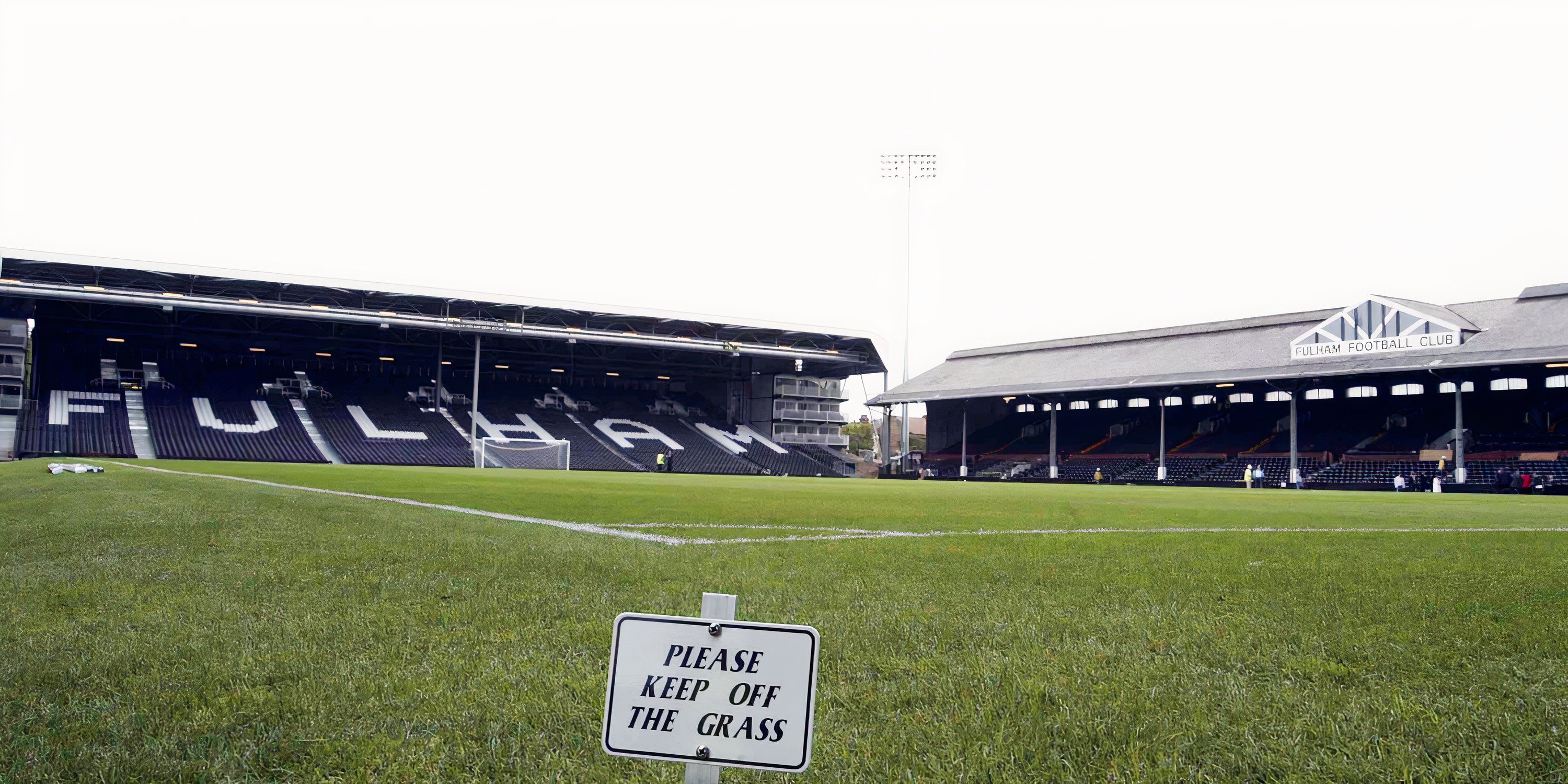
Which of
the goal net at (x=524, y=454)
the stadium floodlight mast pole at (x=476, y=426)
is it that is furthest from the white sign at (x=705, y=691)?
the goal net at (x=524, y=454)

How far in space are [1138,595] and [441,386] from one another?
150 feet

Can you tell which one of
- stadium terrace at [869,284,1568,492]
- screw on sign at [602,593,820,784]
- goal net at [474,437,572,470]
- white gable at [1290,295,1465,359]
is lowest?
goal net at [474,437,572,470]

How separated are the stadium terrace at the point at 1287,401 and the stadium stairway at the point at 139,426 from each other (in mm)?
32282

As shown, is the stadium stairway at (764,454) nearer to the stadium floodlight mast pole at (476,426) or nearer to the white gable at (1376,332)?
the stadium floodlight mast pole at (476,426)

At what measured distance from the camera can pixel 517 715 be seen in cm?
271

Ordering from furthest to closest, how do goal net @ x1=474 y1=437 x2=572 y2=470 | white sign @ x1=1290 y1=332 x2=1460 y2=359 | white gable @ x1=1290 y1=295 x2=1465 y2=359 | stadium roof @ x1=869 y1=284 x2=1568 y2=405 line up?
goal net @ x1=474 y1=437 x2=572 y2=470, white gable @ x1=1290 y1=295 x2=1465 y2=359, white sign @ x1=1290 y1=332 x2=1460 y2=359, stadium roof @ x1=869 y1=284 x2=1568 y2=405

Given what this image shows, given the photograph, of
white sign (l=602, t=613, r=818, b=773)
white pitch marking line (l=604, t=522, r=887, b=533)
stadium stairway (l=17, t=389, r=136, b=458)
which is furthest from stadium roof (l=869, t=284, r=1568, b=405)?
white sign (l=602, t=613, r=818, b=773)

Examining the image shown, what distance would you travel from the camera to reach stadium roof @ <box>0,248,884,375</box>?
36.9 metres

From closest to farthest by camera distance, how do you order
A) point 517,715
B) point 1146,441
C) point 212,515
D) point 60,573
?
point 517,715
point 60,573
point 212,515
point 1146,441

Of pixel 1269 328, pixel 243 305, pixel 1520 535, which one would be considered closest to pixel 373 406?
pixel 243 305

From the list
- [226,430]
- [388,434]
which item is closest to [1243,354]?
[388,434]

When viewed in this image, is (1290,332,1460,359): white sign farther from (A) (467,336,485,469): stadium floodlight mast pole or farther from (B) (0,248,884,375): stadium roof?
(A) (467,336,485,469): stadium floodlight mast pole

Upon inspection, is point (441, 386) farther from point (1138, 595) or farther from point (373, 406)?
point (1138, 595)

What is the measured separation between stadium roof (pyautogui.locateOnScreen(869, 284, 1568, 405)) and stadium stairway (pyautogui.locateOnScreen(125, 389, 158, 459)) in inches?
1260
